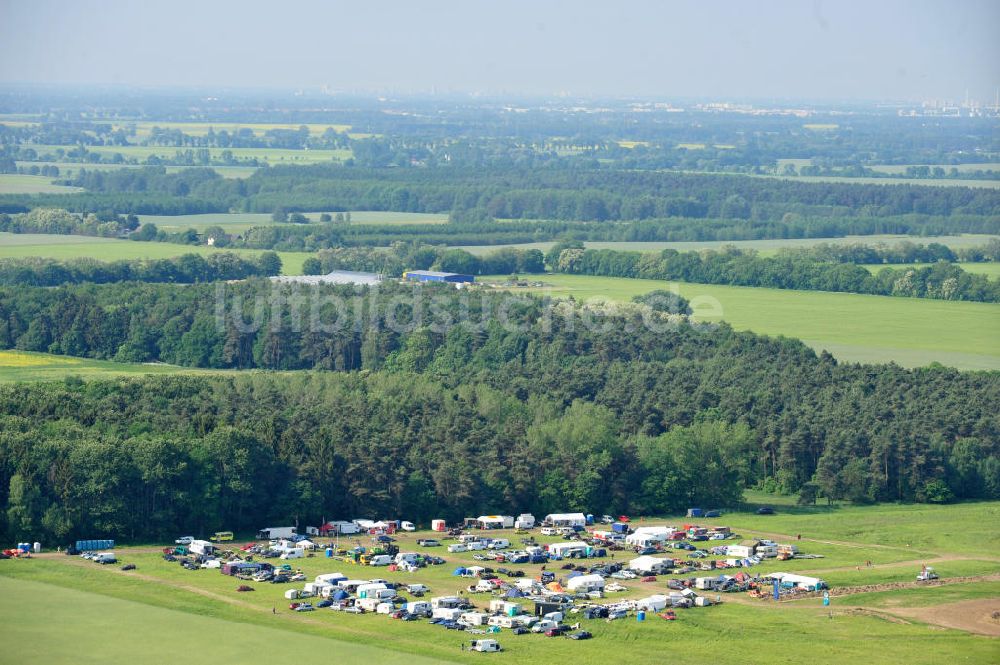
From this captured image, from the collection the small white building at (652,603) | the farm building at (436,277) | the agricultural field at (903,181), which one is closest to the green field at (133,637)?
the small white building at (652,603)

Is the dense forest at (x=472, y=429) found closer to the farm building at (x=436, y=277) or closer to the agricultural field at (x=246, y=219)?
the farm building at (x=436, y=277)

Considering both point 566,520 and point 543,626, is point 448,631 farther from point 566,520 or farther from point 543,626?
point 566,520

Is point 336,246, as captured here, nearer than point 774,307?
No

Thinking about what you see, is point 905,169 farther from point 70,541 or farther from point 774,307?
point 70,541

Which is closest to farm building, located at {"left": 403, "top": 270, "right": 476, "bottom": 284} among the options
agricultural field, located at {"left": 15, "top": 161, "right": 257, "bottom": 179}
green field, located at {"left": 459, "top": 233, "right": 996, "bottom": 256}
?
green field, located at {"left": 459, "top": 233, "right": 996, "bottom": 256}

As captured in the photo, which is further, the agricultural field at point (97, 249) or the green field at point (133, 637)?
the agricultural field at point (97, 249)

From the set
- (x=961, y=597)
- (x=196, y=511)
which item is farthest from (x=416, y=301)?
(x=961, y=597)
